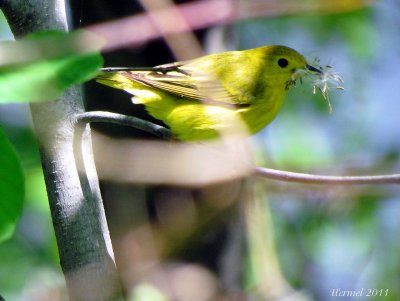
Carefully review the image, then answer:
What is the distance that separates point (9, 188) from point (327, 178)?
0.98 metres

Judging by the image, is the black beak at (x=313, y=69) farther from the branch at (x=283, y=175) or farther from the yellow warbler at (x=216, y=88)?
the branch at (x=283, y=175)

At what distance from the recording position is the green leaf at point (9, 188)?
948mm

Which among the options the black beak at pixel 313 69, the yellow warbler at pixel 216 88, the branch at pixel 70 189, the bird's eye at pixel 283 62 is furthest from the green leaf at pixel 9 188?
the bird's eye at pixel 283 62

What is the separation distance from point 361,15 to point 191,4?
2989mm

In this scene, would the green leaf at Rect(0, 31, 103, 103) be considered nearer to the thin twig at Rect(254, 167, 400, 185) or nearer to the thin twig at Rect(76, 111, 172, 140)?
the thin twig at Rect(76, 111, 172, 140)

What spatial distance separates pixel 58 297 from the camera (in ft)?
8.35

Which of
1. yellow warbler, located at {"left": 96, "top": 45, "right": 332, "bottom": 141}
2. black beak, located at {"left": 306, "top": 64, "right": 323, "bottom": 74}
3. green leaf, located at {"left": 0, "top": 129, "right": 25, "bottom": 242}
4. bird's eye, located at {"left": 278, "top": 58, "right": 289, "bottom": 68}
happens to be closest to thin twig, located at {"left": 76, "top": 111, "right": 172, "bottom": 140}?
green leaf, located at {"left": 0, "top": 129, "right": 25, "bottom": 242}

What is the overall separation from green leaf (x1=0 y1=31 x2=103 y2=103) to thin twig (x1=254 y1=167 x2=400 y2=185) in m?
0.82

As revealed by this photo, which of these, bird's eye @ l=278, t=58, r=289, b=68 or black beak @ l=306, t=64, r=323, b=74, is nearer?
black beak @ l=306, t=64, r=323, b=74

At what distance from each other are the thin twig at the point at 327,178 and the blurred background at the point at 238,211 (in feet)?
0.13

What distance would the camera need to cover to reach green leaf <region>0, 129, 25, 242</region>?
0.95 metres

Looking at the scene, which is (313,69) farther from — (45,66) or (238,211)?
(45,66)

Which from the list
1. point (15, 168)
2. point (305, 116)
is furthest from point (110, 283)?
point (305, 116)

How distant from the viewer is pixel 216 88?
11.1ft
